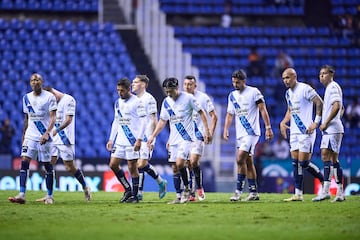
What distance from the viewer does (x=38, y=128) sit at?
1662 centimetres

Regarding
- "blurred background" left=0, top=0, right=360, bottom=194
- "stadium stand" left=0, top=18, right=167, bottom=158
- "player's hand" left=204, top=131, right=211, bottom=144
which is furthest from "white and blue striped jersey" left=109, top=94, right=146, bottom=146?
"stadium stand" left=0, top=18, right=167, bottom=158

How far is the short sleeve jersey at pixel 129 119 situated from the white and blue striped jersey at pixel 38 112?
4.31ft

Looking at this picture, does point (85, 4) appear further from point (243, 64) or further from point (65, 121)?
point (65, 121)

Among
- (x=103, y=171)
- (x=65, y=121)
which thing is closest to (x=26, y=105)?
(x=65, y=121)

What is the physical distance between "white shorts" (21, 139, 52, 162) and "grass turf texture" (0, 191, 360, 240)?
89 cm

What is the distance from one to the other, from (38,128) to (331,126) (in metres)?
5.39

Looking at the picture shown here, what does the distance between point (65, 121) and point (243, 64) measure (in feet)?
58.2

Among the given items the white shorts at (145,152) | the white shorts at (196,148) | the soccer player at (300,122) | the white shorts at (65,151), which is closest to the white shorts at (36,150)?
the white shorts at (65,151)

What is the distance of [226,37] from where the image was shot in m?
35.1

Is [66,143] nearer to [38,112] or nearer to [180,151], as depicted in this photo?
[38,112]

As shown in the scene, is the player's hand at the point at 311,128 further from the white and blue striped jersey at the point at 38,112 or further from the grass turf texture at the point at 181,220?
the white and blue striped jersey at the point at 38,112

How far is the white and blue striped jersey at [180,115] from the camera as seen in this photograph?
53.7ft

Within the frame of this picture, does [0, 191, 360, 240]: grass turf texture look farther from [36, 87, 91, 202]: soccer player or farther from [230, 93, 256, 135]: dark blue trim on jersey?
[230, 93, 256, 135]: dark blue trim on jersey

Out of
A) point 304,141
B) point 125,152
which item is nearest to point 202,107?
point 125,152
